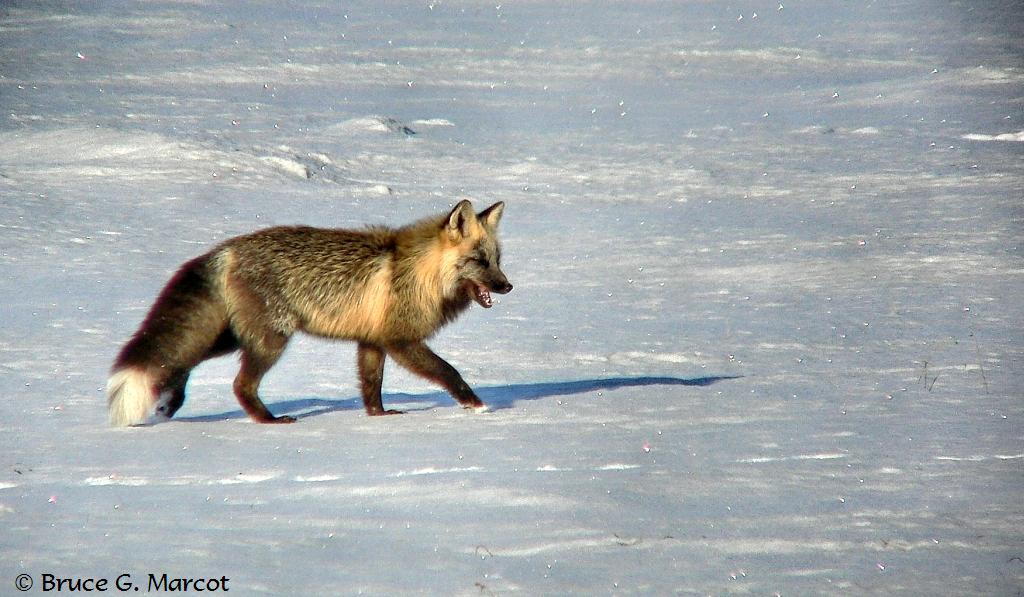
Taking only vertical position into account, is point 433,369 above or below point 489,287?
below

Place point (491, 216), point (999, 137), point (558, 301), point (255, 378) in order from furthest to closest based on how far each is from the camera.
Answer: point (999, 137) → point (558, 301) → point (491, 216) → point (255, 378)

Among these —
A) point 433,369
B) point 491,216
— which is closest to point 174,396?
point 433,369

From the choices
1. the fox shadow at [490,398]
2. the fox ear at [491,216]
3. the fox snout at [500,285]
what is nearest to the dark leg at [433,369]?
the fox shadow at [490,398]

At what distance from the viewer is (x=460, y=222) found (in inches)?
252

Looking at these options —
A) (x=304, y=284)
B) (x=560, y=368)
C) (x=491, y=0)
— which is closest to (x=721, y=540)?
(x=304, y=284)

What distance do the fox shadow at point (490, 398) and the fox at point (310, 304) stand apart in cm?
28

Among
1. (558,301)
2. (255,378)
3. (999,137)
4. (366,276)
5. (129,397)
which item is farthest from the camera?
(999,137)

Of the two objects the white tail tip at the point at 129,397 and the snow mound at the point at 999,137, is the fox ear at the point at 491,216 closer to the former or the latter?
the white tail tip at the point at 129,397

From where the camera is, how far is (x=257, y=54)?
19.9m

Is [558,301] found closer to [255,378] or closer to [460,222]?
[460,222]

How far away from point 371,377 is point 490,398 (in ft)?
2.37

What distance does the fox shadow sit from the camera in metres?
6.49

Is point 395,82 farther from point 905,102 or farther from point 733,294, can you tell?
point 733,294

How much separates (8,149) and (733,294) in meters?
8.93
